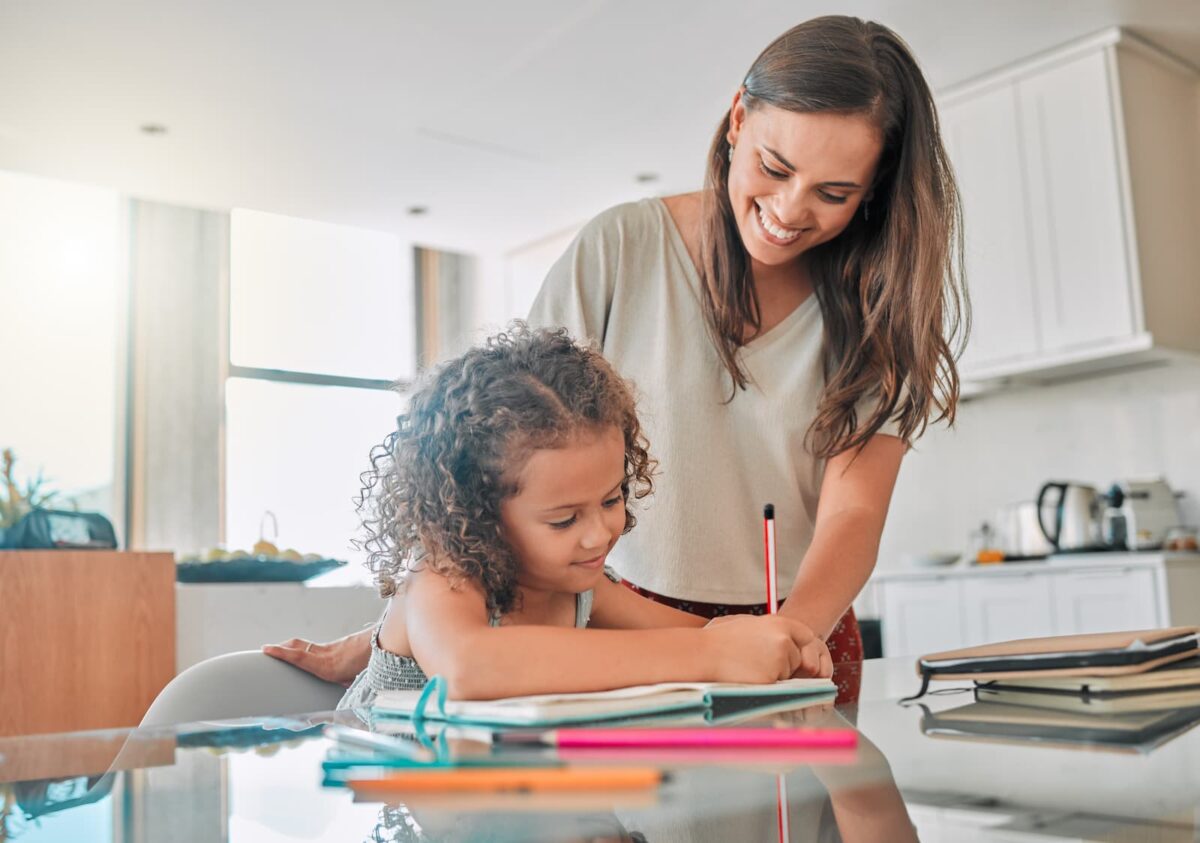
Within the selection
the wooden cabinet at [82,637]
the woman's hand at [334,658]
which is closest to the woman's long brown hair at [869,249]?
the woman's hand at [334,658]

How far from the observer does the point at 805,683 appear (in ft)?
2.86

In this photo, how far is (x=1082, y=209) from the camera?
171 inches

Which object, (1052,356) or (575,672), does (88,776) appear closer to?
(575,672)

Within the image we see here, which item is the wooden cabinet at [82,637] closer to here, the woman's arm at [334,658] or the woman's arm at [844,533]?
the woman's arm at [334,658]

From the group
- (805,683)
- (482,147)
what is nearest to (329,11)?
(482,147)

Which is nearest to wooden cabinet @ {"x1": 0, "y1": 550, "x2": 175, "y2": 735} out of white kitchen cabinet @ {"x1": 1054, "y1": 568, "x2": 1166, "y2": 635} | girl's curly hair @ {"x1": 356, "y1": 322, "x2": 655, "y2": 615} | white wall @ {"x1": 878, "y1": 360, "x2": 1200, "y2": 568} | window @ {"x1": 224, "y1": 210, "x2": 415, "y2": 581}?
girl's curly hair @ {"x1": 356, "y1": 322, "x2": 655, "y2": 615}

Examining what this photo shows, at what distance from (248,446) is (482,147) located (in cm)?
213

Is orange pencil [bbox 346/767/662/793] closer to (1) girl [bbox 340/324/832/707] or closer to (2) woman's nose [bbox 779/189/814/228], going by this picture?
(1) girl [bbox 340/324/832/707]

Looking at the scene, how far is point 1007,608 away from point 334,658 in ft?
11.9

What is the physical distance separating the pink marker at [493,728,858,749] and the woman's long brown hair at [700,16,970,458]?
83 cm

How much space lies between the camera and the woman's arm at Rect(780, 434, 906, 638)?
1195mm

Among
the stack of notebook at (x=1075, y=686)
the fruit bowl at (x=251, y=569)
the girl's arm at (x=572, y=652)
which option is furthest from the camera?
the fruit bowl at (x=251, y=569)

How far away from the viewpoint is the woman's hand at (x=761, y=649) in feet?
2.82

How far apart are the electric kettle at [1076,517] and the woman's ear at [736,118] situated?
324 cm
